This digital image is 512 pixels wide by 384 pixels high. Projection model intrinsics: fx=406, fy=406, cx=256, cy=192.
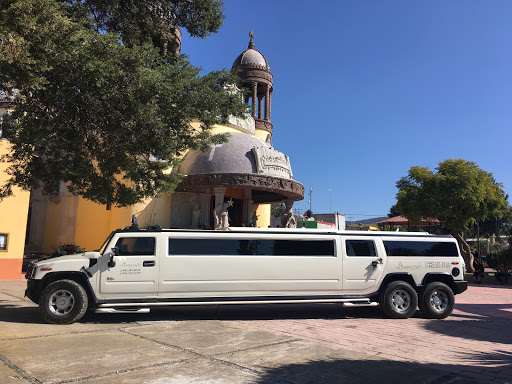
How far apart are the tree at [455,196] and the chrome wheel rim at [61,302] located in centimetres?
2135

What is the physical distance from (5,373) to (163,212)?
16213mm

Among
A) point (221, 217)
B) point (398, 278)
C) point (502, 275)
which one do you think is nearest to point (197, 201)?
point (221, 217)

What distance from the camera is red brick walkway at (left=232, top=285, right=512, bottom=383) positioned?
5.83 m

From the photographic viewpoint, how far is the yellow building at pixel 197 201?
19.9 meters

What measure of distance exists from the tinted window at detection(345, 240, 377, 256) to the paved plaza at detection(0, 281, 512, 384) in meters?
1.53

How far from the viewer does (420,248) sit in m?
10.0

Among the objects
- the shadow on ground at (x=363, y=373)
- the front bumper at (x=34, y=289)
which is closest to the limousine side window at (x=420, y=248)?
the shadow on ground at (x=363, y=373)

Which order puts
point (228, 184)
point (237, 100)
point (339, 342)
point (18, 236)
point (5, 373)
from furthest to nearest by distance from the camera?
1. point (228, 184)
2. point (18, 236)
3. point (237, 100)
4. point (339, 342)
5. point (5, 373)

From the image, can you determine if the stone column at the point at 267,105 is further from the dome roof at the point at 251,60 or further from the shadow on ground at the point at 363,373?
the shadow on ground at the point at 363,373

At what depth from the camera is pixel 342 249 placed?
9547 mm

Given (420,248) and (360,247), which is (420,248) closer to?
(420,248)

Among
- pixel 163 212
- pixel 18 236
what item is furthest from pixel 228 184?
pixel 18 236

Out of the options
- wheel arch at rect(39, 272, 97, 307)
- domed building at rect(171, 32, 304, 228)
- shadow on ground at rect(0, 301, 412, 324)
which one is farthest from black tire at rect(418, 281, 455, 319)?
domed building at rect(171, 32, 304, 228)

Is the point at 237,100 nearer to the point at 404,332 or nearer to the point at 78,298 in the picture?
the point at 78,298
